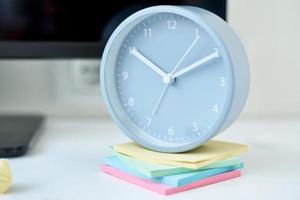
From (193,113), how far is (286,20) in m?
0.41

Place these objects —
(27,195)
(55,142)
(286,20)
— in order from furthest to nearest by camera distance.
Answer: (286,20), (55,142), (27,195)

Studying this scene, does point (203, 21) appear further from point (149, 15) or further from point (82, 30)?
point (82, 30)

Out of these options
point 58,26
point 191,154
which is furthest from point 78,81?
point 191,154

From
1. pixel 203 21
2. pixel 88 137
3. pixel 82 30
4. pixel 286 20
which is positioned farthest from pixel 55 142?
pixel 286 20

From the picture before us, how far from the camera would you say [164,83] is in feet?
1.99

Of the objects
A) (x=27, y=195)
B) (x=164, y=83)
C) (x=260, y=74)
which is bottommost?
(x=27, y=195)

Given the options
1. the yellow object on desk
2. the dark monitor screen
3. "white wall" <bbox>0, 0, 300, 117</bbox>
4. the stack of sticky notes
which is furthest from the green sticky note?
"white wall" <bbox>0, 0, 300, 117</bbox>

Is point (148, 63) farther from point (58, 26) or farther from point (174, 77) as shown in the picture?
point (58, 26)

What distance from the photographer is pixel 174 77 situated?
60cm

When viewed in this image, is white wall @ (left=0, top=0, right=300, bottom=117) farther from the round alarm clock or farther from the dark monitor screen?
the round alarm clock

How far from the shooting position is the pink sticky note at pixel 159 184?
21.3 inches

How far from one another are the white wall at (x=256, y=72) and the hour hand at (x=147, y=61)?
12.7 inches

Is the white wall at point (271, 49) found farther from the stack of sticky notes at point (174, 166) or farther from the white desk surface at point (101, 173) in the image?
the stack of sticky notes at point (174, 166)

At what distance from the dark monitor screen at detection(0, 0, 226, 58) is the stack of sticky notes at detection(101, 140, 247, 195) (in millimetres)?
229
